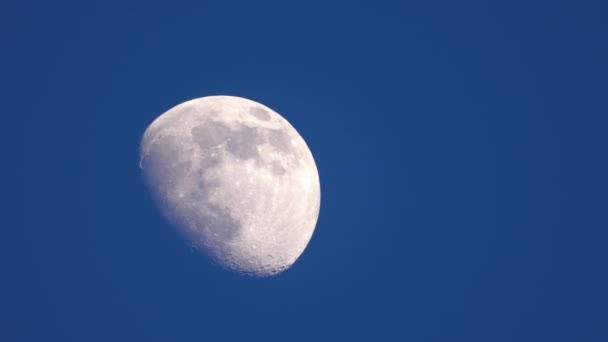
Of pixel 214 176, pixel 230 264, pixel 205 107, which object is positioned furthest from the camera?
pixel 205 107

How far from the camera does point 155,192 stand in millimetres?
12016

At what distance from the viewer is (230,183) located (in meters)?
11.7

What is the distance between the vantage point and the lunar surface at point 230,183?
11742 mm

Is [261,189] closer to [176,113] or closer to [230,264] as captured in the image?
[230,264]

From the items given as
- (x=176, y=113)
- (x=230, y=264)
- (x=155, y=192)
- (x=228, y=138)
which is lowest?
(x=230, y=264)

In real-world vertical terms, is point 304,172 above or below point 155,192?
above

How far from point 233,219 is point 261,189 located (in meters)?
0.94

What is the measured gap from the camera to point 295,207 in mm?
12906

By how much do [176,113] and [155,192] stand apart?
2.33 meters

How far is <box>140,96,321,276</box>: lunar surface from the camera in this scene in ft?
38.5

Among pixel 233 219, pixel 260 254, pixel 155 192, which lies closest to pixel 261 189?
pixel 233 219

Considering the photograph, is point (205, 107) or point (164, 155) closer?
point (164, 155)

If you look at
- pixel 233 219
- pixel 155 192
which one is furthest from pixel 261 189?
pixel 155 192

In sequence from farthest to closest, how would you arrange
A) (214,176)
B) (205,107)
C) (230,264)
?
(205,107), (230,264), (214,176)
